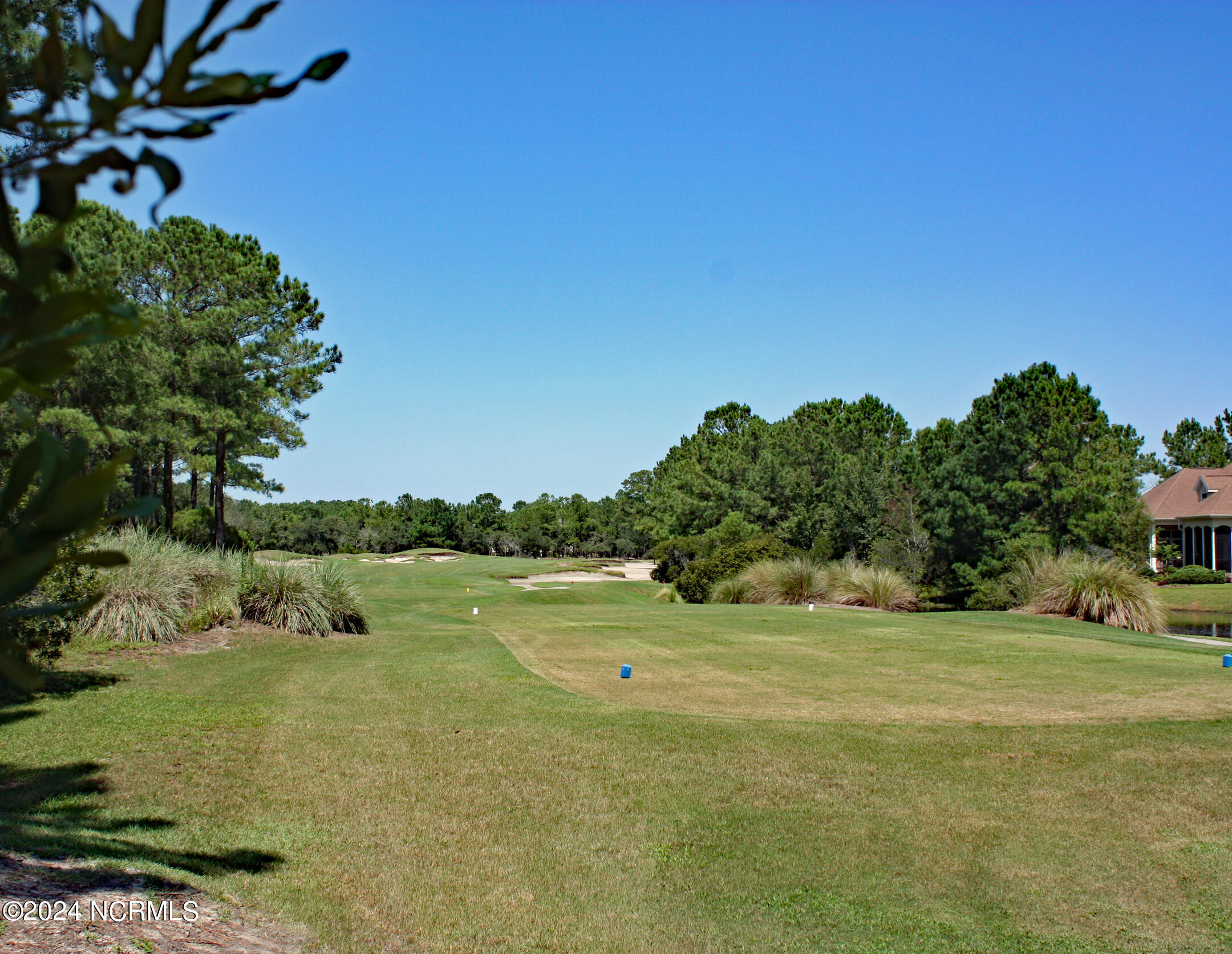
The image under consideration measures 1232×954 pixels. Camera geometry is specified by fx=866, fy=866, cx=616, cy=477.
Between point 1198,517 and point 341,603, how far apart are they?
4090cm

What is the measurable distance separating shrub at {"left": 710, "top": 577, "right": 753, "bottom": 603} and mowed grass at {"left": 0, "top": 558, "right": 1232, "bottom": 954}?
13.6 metres

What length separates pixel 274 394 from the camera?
2636 cm

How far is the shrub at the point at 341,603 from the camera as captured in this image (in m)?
15.0

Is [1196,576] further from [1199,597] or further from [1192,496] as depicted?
[1192,496]

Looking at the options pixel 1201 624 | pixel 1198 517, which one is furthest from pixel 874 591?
pixel 1198 517

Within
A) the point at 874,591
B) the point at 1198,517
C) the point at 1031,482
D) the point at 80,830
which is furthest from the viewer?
the point at 1198,517

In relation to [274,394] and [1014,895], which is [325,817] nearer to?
[1014,895]

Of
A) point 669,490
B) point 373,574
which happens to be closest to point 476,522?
point 669,490

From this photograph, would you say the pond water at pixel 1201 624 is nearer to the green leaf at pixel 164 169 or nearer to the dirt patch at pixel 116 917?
the dirt patch at pixel 116 917

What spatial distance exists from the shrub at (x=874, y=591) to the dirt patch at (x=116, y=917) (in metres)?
20.2

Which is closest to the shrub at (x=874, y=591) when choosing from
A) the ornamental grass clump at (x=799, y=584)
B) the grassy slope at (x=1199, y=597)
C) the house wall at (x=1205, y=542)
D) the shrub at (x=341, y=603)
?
the ornamental grass clump at (x=799, y=584)

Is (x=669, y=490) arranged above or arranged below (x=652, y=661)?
above

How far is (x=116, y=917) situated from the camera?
3695mm

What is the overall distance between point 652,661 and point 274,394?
1856 centimetres
